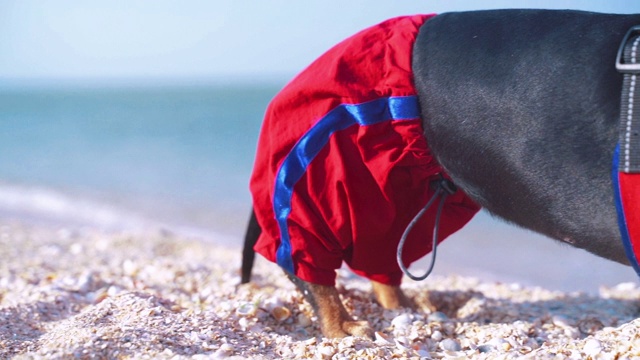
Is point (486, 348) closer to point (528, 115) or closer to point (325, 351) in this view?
point (325, 351)

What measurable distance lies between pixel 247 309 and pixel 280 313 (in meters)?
0.13

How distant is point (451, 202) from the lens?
274cm

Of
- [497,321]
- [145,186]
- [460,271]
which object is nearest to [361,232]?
[497,321]

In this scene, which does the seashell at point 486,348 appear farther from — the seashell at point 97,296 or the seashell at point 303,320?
the seashell at point 97,296

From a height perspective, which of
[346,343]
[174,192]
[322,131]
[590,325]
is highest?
[322,131]

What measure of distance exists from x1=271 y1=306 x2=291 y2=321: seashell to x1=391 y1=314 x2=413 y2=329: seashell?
414mm

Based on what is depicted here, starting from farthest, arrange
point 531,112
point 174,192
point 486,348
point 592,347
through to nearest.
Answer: point 174,192 → point 486,348 → point 592,347 → point 531,112

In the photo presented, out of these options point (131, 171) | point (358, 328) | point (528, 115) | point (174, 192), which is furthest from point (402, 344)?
point (131, 171)

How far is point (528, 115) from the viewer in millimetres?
2057

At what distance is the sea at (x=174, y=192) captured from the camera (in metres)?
5.30

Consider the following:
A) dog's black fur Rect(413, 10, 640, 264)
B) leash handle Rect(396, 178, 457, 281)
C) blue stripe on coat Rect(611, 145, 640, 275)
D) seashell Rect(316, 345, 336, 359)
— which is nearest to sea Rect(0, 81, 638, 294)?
leash handle Rect(396, 178, 457, 281)

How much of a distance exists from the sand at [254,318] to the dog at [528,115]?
0.43 m

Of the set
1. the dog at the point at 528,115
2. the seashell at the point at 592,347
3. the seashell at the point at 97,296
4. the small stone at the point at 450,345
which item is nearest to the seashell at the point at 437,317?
the small stone at the point at 450,345

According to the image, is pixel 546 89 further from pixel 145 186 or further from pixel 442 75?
pixel 145 186
